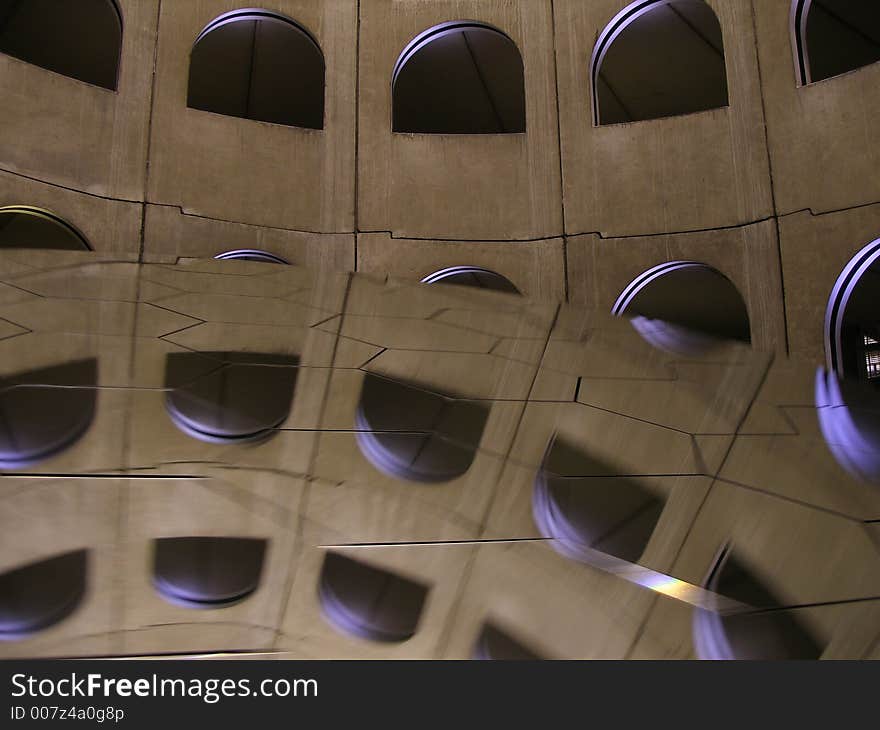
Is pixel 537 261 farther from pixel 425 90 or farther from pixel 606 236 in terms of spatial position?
pixel 425 90

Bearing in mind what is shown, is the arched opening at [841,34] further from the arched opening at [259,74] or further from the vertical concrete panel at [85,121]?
the vertical concrete panel at [85,121]

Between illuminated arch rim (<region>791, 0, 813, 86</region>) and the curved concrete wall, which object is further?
illuminated arch rim (<region>791, 0, 813, 86</region>)

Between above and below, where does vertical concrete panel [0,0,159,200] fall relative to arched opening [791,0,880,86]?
below

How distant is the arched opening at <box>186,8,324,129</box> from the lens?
1474cm

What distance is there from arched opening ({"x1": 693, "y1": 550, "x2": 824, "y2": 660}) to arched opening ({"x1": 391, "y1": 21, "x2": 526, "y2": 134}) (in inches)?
527

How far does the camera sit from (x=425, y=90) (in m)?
16.8

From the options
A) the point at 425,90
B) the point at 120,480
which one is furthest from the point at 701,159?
the point at 120,480

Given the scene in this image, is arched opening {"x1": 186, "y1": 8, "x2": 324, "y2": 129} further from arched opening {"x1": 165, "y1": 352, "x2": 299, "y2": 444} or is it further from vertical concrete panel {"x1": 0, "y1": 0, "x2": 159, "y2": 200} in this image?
arched opening {"x1": 165, "y1": 352, "x2": 299, "y2": 444}

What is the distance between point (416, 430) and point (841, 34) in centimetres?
1526

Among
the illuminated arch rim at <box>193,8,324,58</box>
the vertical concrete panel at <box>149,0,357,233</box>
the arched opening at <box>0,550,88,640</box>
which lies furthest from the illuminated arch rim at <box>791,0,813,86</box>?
the arched opening at <box>0,550,88,640</box>

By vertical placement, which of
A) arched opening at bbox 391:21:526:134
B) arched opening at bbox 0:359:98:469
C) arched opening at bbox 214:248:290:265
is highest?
arched opening at bbox 391:21:526:134

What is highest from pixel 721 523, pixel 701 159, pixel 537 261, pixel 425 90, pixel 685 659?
pixel 425 90

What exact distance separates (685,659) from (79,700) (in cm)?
123

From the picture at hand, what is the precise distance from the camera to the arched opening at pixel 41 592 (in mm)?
1746
